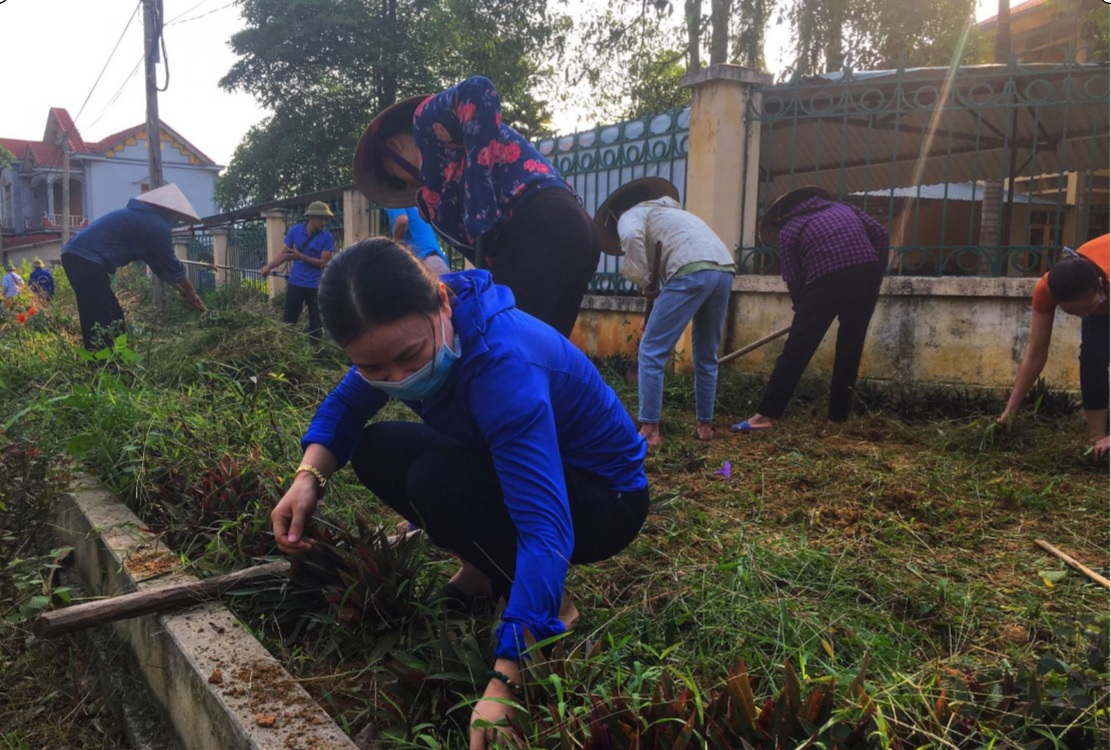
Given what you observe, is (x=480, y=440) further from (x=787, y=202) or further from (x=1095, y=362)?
(x=787, y=202)

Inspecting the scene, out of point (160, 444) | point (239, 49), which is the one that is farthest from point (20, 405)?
point (239, 49)

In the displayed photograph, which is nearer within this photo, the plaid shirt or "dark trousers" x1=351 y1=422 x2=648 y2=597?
"dark trousers" x1=351 y1=422 x2=648 y2=597

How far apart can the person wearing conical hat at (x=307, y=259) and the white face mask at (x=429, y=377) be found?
6.31 m

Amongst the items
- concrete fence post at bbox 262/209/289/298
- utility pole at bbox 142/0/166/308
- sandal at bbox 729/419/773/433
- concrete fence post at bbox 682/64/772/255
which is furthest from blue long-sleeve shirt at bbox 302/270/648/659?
utility pole at bbox 142/0/166/308

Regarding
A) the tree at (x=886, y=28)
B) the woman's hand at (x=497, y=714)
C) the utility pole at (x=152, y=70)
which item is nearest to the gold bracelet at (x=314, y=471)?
the woman's hand at (x=497, y=714)

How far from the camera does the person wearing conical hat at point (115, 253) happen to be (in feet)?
19.9

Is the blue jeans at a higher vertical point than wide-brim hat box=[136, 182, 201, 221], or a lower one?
lower

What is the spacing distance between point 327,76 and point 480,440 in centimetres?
2457

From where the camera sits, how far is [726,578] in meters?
2.35

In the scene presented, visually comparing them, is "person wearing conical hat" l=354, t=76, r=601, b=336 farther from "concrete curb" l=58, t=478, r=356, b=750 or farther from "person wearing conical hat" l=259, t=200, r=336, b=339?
"person wearing conical hat" l=259, t=200, r=336, b=339

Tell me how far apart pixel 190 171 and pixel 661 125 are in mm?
37688

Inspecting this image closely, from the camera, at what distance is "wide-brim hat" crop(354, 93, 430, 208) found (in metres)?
3.32

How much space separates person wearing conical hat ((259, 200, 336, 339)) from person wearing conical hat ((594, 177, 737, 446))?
4061mm

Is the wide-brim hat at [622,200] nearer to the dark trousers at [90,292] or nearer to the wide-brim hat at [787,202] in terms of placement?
the wide-brim hat at [787,202]
